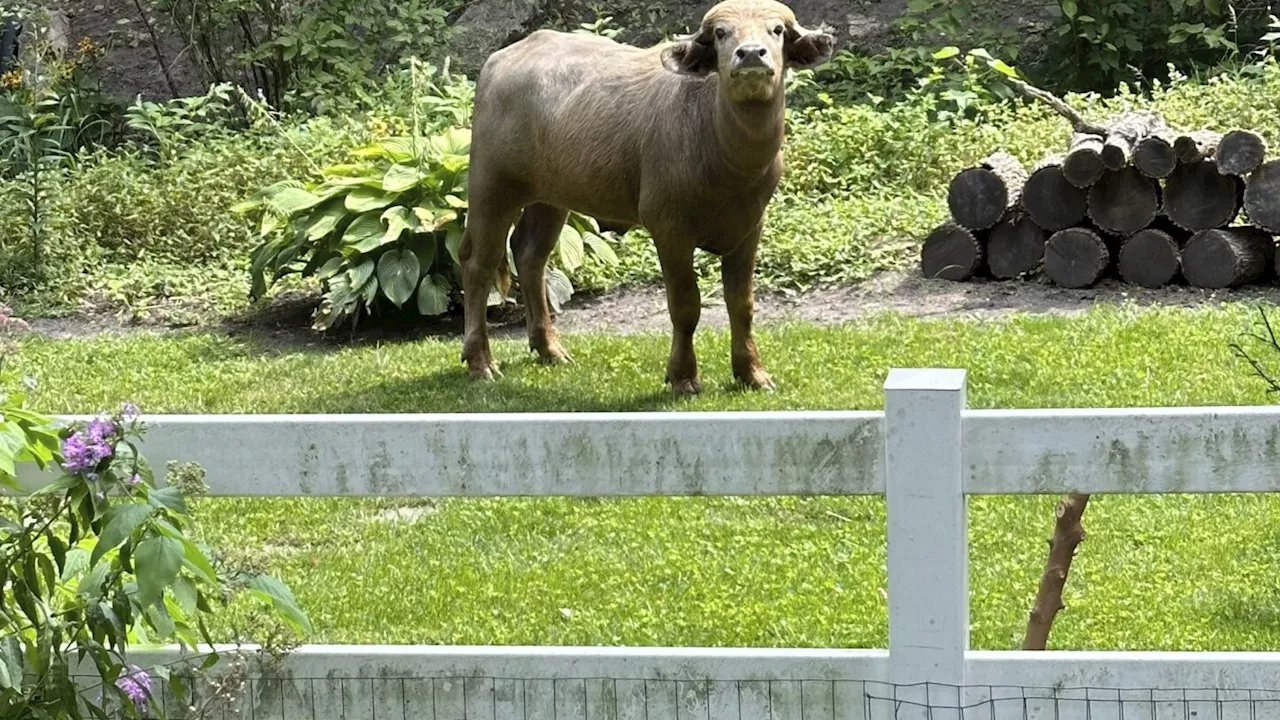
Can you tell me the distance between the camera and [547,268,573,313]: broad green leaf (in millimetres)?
11227

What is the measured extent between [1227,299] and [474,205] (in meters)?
4.51

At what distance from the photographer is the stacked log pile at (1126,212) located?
10398 mm

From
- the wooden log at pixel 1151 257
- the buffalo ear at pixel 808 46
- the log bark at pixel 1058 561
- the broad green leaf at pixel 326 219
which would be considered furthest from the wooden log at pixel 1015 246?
the log bark at pixel 1058 561

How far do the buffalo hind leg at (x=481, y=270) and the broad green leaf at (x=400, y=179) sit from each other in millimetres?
1468

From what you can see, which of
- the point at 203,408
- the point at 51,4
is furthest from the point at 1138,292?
the point at 51,4

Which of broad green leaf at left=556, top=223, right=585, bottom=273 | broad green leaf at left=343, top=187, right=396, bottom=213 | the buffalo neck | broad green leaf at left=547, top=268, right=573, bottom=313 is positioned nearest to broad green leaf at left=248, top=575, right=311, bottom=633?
the buffalo neck

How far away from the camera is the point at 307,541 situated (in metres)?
7.13

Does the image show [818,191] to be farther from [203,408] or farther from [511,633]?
[511,633]

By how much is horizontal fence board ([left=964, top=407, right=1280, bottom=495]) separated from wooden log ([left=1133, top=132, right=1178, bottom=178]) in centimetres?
732

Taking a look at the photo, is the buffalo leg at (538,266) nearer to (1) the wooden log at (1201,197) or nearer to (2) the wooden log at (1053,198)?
(2) the wooden log at (1053,198)

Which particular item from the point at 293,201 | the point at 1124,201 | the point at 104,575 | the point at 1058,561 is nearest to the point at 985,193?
the point at 1124,201

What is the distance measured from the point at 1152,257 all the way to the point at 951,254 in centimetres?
131

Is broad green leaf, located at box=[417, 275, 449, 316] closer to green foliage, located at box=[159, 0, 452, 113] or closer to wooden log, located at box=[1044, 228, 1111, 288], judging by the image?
wooden log, located at box=[1044, 228, 1111, 288]

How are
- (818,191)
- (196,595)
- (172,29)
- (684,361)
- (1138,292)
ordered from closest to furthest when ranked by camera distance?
1. (196,595)
2. (684,361)
3. (1138,292)
4. (818,191)
5. (172,29)
